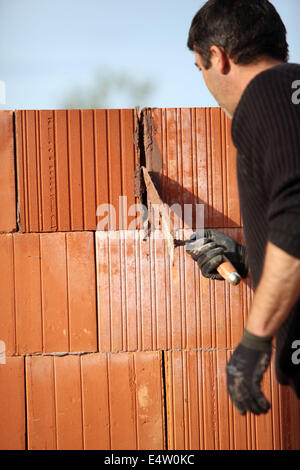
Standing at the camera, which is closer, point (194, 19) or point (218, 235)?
point (194, 19)

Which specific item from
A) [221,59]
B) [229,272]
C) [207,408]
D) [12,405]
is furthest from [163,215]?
[12,405]

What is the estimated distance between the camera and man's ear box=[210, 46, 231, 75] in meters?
1.68

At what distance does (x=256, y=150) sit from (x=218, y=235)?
4.58 feet

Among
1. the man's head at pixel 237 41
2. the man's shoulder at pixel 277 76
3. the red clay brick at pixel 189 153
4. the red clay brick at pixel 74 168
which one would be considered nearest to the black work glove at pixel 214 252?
the red clay brick at pixel 189 153

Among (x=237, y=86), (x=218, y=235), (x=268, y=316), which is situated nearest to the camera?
(x=268, y=316)

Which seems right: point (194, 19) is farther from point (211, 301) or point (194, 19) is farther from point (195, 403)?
point (195, 403)

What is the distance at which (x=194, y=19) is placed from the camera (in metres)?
1.77

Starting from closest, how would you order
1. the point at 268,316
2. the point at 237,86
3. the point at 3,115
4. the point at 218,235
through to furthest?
the point at 268,316 → the point at 237,86 → the point at 218,235 → the point at 3,115

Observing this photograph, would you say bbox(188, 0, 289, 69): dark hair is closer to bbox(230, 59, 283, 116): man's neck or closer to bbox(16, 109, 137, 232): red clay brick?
bbox(230, 59, 283, 116): man's neck

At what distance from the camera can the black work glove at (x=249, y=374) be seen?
1.48 m

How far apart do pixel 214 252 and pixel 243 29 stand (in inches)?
49.6

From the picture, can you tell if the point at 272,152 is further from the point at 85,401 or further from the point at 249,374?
the point at 85,401

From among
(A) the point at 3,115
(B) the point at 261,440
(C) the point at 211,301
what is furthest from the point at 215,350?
(A) the point at 3,115
